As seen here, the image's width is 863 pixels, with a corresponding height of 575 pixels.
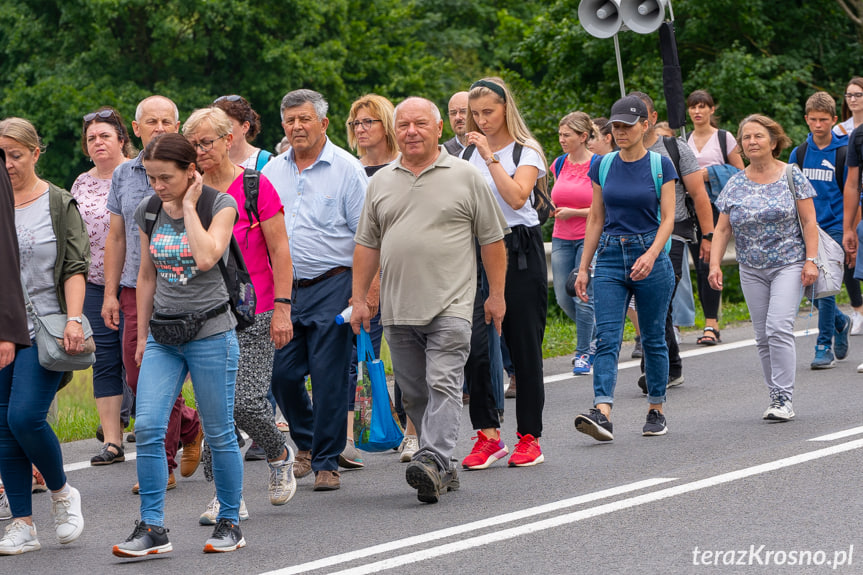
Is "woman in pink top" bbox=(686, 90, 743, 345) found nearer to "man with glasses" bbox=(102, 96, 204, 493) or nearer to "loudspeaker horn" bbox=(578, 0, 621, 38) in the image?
"loudspeaker horn" bbox=(578, 0, 621, 38)

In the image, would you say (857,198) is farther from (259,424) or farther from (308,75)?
(308,75)

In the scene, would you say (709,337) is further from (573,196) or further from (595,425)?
(595,425)

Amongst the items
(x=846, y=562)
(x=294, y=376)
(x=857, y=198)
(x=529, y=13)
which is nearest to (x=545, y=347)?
(x=857, y=198)

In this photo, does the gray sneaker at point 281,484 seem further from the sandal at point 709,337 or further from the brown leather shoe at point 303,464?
the sandal at point 709,337

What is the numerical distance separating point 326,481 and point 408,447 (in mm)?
958

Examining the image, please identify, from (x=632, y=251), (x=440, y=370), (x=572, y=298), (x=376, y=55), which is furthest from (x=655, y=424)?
(x=376, y=55)

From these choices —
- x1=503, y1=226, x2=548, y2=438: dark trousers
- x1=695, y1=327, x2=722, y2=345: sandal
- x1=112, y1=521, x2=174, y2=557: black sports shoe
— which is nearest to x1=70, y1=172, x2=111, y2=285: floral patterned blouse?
x1=503, y1=226, x2=548, y2=438: dark trousers

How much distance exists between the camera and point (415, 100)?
6469 millimetres

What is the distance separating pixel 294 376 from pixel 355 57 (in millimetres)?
33437

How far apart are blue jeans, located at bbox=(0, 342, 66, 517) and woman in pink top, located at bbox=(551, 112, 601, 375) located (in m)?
5.24

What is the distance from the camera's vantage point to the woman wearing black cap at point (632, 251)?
7.70m

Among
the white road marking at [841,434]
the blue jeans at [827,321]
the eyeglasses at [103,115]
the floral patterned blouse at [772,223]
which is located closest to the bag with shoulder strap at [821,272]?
the floral patterned blouse at [772,223]

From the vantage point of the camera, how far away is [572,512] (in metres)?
5.88

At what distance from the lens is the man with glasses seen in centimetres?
710
